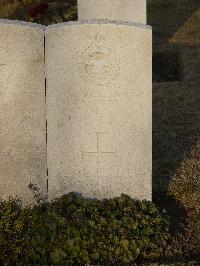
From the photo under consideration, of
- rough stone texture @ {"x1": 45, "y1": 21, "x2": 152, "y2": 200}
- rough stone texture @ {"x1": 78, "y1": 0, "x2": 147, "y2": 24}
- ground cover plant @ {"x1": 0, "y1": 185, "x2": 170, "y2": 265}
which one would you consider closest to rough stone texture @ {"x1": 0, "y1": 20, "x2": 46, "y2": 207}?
rough stone texture @ {"x1": 45, "y1": 21, "x2": 152, "y2": 200}

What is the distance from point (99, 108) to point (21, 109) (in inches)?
28.9

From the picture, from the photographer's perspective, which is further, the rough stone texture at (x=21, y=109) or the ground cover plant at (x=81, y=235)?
the rough stone texture at (x=21, y=109)

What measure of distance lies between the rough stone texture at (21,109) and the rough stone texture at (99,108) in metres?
0.10

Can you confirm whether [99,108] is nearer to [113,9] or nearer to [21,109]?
[21,109]

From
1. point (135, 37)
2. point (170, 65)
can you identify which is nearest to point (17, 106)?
point (135, 37)

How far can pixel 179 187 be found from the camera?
19.4 feet

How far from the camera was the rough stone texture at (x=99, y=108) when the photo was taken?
4895 mm

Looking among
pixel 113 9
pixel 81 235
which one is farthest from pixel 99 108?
pixel 113 9

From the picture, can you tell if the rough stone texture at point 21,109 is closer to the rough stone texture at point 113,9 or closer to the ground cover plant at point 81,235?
the ground cover plant at point 81,235

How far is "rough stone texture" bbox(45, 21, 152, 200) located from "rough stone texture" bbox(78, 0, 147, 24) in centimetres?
353

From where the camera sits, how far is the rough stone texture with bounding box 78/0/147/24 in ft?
27.3

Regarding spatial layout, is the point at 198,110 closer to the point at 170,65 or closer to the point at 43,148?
the point at 170,65

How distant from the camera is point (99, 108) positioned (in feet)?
16.3

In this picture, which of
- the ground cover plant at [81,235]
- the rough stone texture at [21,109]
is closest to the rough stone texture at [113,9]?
the rough stone texture at [21,109]
